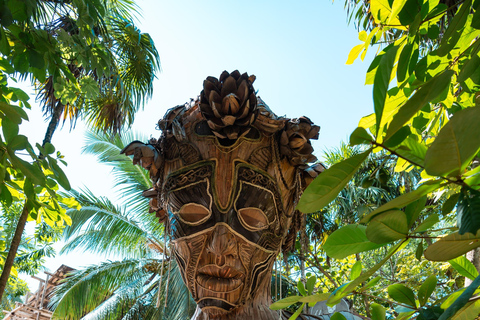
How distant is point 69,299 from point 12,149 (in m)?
6.37

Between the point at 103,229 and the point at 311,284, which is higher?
the point at 103,229

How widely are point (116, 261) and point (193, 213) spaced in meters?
6.37

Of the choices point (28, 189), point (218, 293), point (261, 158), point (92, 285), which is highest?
point (92, 285)

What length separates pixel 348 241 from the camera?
2.41ft

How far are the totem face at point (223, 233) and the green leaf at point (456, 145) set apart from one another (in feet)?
3.92

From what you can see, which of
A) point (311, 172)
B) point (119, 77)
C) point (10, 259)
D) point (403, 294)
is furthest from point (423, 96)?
point (119, 77)

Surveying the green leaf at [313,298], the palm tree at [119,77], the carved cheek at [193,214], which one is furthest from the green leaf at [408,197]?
the palm tree at [119,77]

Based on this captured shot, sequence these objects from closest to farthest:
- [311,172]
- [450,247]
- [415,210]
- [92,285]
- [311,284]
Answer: [450,247], [415,210], [311,284], [311,172], [92,285]

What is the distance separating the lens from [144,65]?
16.9 ft

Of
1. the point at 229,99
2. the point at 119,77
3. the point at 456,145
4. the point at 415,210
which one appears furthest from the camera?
the point at 119,77

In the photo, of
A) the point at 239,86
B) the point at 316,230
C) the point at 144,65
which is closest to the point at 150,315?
the point at 316,230

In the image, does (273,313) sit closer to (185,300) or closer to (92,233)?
(185,300)

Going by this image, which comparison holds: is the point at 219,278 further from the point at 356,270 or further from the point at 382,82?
the point at 382,82

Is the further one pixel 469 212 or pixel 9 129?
pixel 9 129
